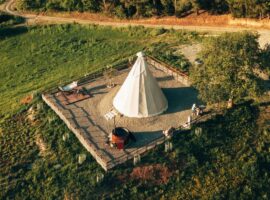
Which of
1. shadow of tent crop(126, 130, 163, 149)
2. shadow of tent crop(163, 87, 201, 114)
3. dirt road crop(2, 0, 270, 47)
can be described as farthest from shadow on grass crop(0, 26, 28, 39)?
shadow of tent crop(126, 130, 163, 149)

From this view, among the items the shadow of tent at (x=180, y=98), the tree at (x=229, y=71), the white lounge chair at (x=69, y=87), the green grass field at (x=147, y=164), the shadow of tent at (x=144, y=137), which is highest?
the tree at (x=229, y=71)

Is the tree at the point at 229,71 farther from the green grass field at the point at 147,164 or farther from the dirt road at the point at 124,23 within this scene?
the dirt road at the point at 124,23

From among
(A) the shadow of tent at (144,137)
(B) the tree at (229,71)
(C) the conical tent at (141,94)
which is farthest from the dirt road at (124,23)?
(A) the shadow of tent at (144,137)

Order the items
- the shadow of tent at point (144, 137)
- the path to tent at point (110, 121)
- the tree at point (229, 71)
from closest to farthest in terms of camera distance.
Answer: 1. the path to tent at point (110, 121)
2. the shadow of tent at point (144, 137)
3. the tree at point (229, 71)

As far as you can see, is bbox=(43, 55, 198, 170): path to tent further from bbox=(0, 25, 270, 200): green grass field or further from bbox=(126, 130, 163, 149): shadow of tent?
bbox=(0, 25, 270, 200): green grass field

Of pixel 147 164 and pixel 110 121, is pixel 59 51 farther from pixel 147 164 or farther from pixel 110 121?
pixel 147 164

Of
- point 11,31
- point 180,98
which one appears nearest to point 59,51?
point 11,31
